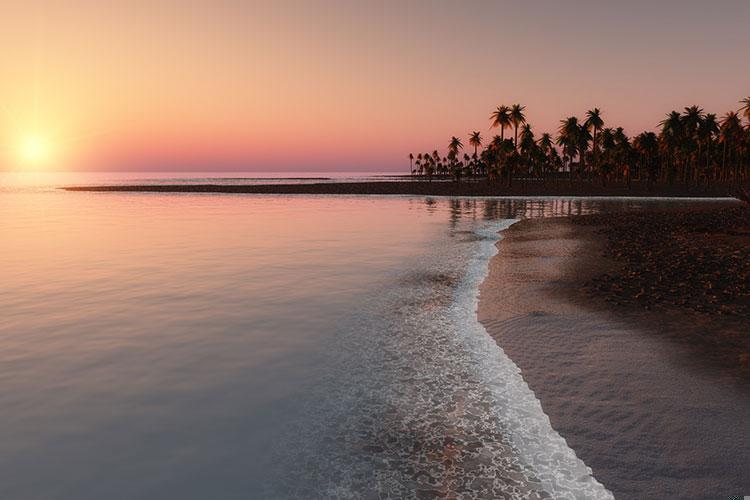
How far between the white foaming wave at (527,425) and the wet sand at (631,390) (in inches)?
5.4

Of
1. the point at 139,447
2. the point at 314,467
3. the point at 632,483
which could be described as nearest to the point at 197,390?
the point at 139,447

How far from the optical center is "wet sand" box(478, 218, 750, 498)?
5.50 m

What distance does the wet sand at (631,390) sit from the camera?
5496mm

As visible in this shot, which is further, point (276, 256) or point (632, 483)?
point (276, 256)

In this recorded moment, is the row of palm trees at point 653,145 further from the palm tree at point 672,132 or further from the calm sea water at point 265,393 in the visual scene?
the calm sea water at point 265,393

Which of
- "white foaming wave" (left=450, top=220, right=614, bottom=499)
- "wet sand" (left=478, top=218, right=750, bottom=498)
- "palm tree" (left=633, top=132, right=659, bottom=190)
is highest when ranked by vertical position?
"palm tree" (left=633, top=132, right=659, bottom=190)

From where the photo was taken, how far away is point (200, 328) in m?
11.8

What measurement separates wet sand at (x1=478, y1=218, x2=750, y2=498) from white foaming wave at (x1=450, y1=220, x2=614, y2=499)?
0.14m

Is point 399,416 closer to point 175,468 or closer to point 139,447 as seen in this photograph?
point 175,468

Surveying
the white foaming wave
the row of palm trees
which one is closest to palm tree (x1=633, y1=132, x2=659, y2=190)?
the row of palm trees

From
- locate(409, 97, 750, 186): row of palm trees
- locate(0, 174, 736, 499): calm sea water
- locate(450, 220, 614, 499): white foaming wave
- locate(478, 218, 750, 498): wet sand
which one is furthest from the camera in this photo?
locate(409, 97, 750, 186): row of palm trees

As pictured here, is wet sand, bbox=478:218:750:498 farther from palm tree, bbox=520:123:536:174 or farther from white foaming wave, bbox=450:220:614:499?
palm tree, bbox=520:123:536:174

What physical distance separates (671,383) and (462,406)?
11.3 feet

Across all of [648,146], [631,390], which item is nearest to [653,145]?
[648,146]
